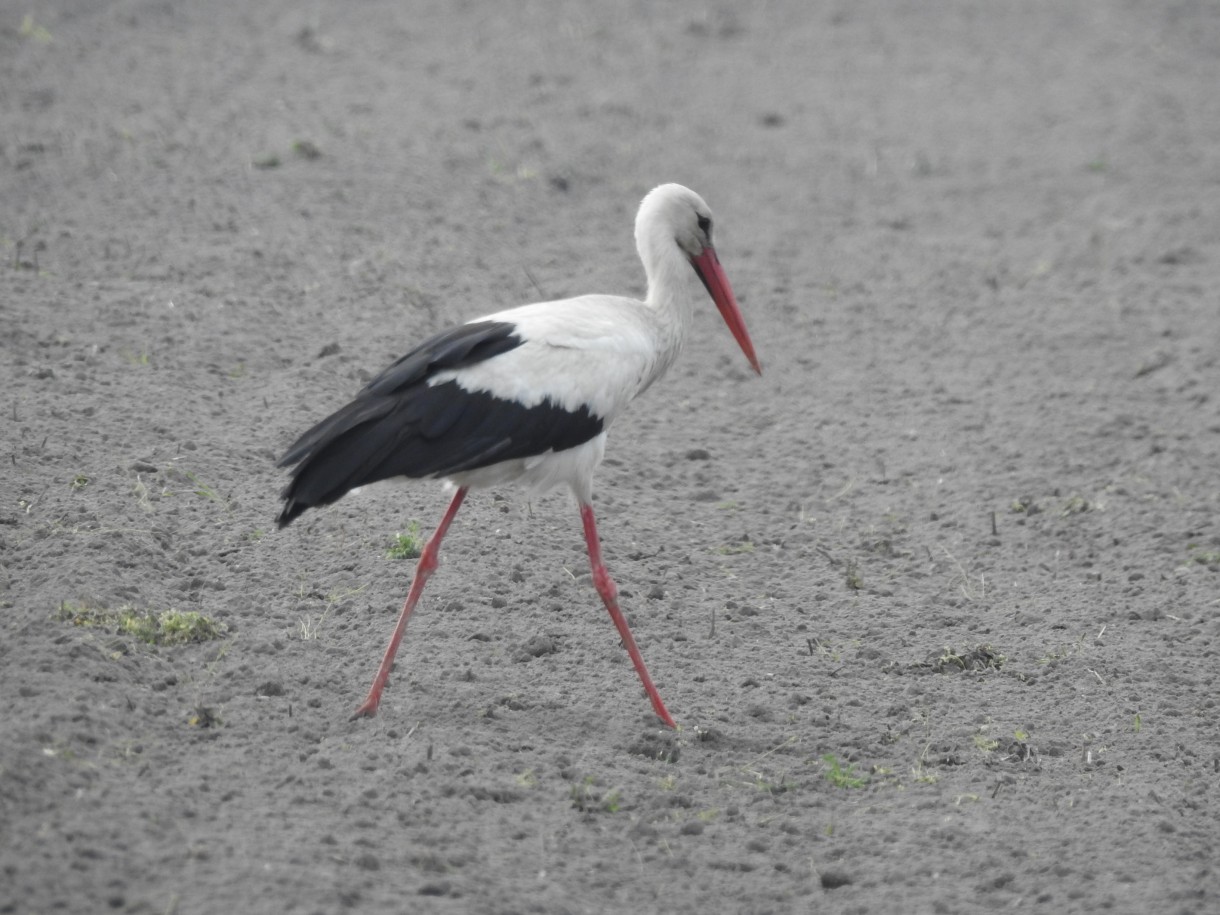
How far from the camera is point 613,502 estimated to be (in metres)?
7.00

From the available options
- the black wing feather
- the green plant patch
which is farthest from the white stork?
the green plant patch

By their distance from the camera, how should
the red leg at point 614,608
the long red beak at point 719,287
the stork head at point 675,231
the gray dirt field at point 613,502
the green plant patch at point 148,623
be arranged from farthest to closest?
the long red beak at point 719,287
the stork head at point 675,231
the red leg at point 614,608
the green plant patch at point 148,623
the gray dirt field at point 613,502

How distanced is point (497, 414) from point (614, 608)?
2.84 ft

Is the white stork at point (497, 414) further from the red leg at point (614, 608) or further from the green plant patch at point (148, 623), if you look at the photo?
the green plant patch at point (148, 623)

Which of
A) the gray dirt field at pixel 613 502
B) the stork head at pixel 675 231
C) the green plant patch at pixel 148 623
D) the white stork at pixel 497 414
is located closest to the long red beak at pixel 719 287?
the stork head at pixel 675 231

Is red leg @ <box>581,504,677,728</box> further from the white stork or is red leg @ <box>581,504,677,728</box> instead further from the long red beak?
the long red beak

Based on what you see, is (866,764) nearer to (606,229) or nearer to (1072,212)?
(606,229)

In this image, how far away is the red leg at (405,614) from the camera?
5125 mm

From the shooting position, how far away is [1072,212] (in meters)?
10.8

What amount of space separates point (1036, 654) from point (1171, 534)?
1409 millimetres

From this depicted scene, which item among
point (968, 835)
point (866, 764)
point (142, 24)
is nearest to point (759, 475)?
point (866, 764)

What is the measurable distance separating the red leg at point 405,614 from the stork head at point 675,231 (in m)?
1.24

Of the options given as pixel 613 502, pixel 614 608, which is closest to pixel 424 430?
pixel 614 608

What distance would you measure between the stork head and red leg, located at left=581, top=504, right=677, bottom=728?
40.7 inches
